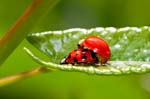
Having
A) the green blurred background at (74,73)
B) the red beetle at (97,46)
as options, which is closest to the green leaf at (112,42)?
the red beetle at (97,46)

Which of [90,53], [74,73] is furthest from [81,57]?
[74,73]

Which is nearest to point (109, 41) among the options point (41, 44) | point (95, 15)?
point (41, 44)

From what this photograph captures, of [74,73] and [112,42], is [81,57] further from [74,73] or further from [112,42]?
[74,73]

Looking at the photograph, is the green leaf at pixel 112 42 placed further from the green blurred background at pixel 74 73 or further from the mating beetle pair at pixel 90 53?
the green blurred background at pixel 74 73

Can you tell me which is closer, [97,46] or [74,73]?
[97,46]

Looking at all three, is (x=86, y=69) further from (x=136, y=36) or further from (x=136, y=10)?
(x=136, y=10)

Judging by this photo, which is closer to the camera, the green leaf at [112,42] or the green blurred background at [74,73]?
the green leaf at [112,42]

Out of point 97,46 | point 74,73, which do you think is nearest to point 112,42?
point 97,46
